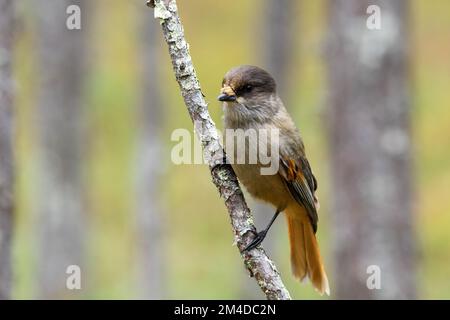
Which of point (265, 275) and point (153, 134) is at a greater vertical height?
point (153, 134)

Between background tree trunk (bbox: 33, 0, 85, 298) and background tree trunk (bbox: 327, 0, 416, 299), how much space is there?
4.56 metres

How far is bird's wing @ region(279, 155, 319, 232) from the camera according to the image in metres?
6.10

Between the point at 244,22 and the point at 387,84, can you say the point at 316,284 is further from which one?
the point at 244,22

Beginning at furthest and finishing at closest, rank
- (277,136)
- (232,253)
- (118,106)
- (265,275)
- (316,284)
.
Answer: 1. (118,106)
2. (232,253)
3. (316,284)
4. (277,136)
5. (265,275)

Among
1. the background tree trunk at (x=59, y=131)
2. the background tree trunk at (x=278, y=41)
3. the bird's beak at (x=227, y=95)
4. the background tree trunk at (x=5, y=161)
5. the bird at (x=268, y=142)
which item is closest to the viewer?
the bird's beak at (x=227, y=95)

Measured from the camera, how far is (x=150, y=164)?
1205 cm

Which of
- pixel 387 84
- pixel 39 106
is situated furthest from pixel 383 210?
pixel 39 106

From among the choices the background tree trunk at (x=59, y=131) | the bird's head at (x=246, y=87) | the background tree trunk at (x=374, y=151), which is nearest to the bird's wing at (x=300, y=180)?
the bird's head at (x=246, y=87)

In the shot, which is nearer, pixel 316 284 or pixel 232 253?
pixel 316 284

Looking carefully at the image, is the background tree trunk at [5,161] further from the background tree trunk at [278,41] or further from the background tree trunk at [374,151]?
the background tree trunk at [278,41]

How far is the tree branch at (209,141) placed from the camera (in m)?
4.82

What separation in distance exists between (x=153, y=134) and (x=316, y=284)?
578 centimetres

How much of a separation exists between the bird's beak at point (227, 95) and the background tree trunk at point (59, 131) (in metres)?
6.18

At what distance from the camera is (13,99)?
265 inches
